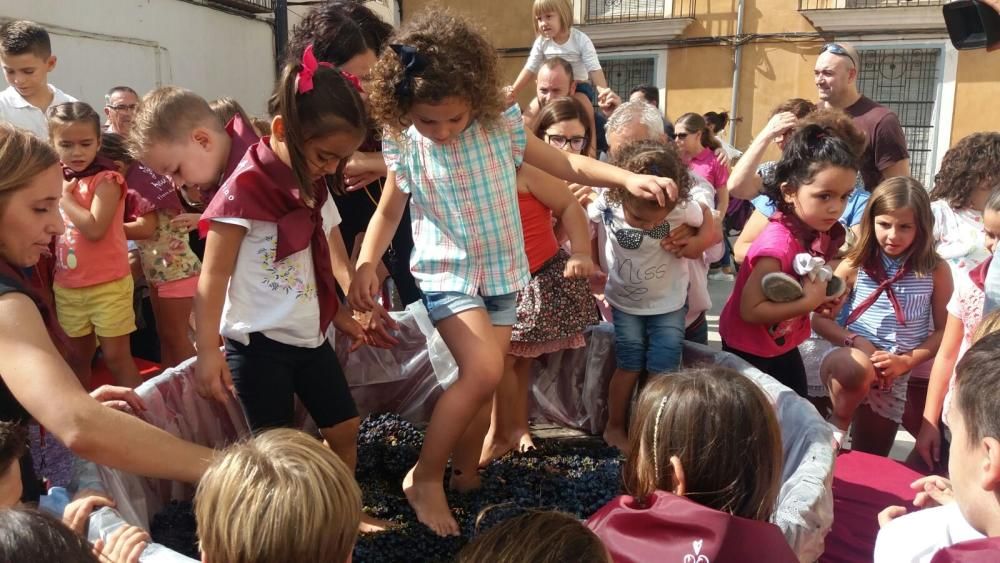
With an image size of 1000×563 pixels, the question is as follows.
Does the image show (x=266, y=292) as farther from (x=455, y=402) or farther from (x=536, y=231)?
(x=536, y=231)

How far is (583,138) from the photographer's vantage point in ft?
10.2

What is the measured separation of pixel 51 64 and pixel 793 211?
12.5 feet

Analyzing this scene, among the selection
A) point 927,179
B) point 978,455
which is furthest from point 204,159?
point 927,179

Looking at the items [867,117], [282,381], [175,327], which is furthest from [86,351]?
[867,117]

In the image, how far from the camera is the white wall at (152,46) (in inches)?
283

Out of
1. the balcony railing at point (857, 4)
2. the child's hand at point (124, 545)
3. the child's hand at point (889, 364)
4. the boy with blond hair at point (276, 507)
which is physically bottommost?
the child's hand at point (124, 545)

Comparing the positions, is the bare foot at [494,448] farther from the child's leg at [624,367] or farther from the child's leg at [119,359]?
the child's leg at [119,359]

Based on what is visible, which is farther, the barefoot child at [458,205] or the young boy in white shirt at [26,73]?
the young boy in white shirt at [26,73]

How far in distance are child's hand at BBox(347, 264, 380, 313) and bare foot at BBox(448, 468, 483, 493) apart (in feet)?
2.14

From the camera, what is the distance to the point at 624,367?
111 inches

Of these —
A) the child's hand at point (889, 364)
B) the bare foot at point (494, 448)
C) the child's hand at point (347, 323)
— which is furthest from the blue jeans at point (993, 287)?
the child's hand at point (347, 323)

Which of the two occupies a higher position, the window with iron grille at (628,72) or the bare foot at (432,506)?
the window with iron grille at (628,72)

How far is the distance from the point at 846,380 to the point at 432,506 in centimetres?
143

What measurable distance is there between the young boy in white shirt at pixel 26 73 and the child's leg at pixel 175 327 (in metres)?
1.33
